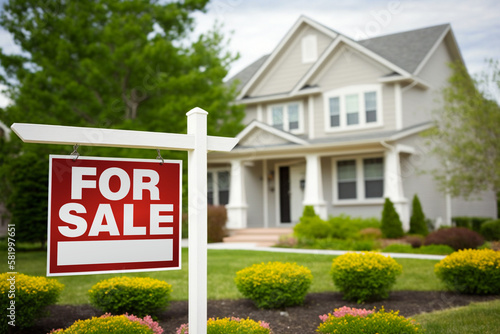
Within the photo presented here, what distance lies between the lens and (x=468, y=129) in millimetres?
15258

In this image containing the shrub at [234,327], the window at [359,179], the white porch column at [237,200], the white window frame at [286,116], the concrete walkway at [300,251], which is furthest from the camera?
the white window frame at [286,116]

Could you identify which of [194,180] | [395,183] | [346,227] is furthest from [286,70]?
[194,180]

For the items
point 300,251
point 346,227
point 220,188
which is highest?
point 220,188

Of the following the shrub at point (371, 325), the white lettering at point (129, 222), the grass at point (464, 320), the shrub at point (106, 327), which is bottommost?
the grass at point (464, 320)

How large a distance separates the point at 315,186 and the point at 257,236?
2.69 metres

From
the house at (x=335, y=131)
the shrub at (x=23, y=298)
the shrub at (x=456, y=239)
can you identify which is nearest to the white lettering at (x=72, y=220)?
the shrub at (x=23, y=298)

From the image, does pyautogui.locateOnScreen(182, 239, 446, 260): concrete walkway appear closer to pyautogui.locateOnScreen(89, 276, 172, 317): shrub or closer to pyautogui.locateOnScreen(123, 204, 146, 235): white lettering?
pyautogui.locateOnScreen(89, 276, 172, 317): shrub

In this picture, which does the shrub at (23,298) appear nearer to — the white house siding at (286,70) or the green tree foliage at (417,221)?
the green tree foliage at (417,221)

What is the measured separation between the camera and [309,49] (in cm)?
2019

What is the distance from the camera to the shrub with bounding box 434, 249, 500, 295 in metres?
7.04

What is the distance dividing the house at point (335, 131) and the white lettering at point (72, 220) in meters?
13.6

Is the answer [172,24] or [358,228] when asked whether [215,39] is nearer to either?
[172,24]

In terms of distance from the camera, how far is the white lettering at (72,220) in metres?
3.23

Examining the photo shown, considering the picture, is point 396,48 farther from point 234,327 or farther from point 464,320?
point 234,327
